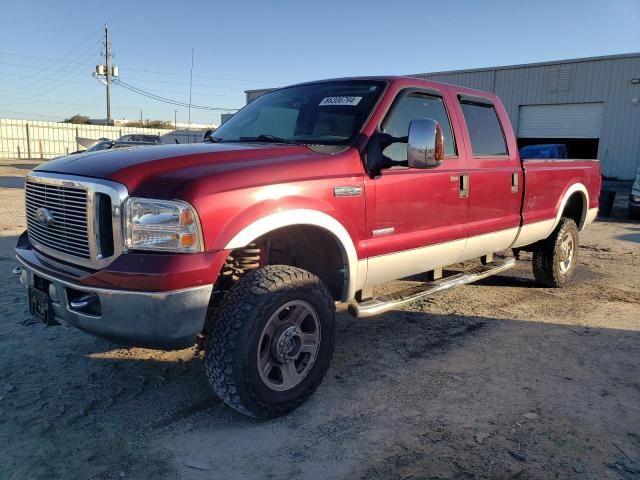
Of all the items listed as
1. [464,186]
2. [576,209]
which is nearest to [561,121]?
[576,209]

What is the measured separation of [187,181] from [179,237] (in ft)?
0.95

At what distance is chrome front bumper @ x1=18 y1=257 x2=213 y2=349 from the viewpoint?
8.50 feet

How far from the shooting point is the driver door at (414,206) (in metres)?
3.60

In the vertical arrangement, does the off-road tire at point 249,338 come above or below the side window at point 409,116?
below

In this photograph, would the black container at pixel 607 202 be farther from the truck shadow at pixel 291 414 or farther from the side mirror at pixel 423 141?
the side mirror at pixel 423 141

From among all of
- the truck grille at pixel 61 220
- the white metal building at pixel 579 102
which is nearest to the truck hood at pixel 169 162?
the truck grille at pixel 61 220

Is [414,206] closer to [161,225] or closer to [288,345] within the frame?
[288,345]

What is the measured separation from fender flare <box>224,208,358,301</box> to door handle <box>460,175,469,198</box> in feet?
4.39

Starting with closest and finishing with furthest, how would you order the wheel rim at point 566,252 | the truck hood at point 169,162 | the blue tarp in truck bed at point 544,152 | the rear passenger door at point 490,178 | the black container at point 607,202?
1. the truck hood at point 169,162
2. the rear passenger door at point 490,178
3. the wheel rim at point 566,252
4. the black container at point 607,202
5. the blue tarp in truck bed at point 544,152

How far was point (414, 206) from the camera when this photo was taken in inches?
151

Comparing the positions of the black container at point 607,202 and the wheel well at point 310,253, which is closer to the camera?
the wheel well at point 310,253

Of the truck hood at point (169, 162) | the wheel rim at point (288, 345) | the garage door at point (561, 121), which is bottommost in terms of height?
the wheel rim at point (288, 345)

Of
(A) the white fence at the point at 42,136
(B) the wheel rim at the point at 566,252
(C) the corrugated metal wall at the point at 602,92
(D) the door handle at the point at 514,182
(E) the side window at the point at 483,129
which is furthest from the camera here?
(A) the white fence at the point at 42,136

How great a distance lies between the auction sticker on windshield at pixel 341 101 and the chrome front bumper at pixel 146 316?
1846 mm
